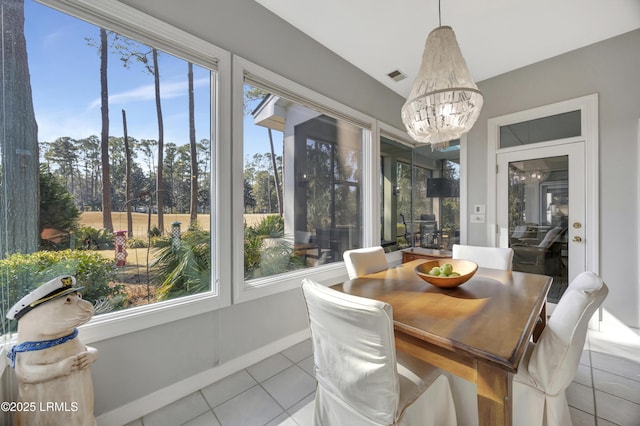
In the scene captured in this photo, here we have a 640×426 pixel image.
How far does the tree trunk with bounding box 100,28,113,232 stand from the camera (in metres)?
1.56

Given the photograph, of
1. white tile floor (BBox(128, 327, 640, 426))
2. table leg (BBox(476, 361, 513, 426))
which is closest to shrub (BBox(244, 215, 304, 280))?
white tile floor (BBox(128, 327, 640, 426))

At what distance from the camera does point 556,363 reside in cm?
109

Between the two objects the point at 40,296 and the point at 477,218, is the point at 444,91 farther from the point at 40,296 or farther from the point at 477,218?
the point at 477,218

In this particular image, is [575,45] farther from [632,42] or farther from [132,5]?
[132,5]

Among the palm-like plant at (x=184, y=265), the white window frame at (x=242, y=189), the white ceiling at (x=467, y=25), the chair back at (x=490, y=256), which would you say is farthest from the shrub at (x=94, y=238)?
the chair back at (x=490, y=256)

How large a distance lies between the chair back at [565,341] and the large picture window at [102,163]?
2.03 metres

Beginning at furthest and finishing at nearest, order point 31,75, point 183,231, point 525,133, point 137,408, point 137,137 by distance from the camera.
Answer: point 525,133 → point 183,231 → point 137,137 → point 137,408 → point 31,75

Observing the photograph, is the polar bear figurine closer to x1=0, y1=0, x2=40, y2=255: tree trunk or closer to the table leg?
x1=0, y1=0, x2=40, y2=255: tree trunk

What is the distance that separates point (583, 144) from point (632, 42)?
99 centimetres

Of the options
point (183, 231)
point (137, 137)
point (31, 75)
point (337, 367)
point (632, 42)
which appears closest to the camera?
point (337, 367)

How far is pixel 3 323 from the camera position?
1.20 meters

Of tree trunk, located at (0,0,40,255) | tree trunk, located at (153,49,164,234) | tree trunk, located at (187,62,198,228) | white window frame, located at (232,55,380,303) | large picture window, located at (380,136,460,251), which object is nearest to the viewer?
tree trunk, located at (0,0,40,255)

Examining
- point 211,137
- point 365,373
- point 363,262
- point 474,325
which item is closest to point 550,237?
point 363,262

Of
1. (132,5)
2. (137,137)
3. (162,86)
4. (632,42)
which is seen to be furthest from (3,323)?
(632,42)
